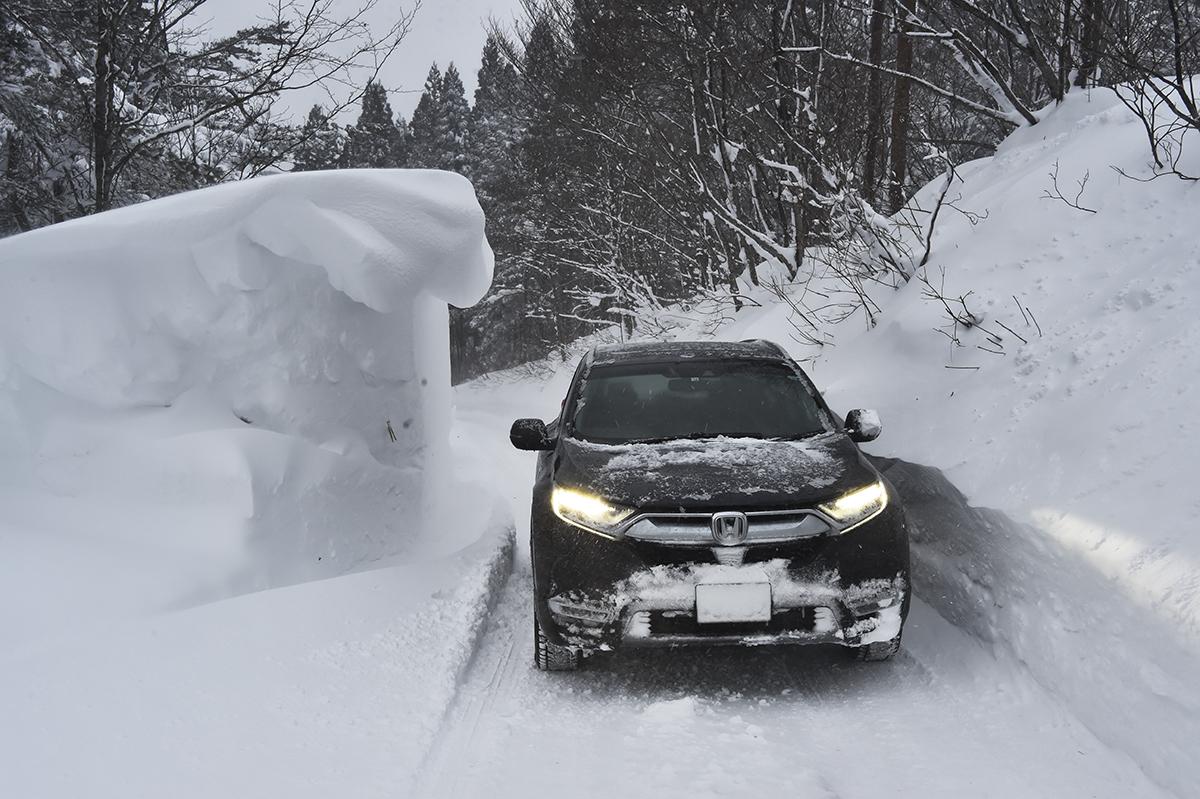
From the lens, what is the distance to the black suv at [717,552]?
357 cm

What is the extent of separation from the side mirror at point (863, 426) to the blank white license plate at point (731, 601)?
1414 millimetres

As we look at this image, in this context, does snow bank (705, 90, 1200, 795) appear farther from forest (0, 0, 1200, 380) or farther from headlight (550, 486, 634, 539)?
headlight (550, 486, 634, 539)

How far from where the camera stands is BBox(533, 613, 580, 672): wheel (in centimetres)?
392

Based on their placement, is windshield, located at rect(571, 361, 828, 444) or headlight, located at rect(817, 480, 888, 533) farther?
windshield, located at rect(571, 361, 828, 444)

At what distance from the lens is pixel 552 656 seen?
13.0ft

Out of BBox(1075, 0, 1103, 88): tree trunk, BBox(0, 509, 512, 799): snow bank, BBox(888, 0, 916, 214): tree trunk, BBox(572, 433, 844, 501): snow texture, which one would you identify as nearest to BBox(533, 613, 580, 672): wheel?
BBox(0, 509, 512, 799): snow bank

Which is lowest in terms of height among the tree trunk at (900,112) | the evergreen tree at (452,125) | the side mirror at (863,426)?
the side mirror at (863,426)

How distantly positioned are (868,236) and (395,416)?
4.95m

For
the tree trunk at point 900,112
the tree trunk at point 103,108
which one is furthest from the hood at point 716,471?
the tree trunk at point 900,112

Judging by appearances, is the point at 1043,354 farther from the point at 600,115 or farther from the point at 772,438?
the point at 600,115

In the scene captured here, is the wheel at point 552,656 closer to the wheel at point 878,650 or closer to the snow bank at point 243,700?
the snow bank at point 243,700

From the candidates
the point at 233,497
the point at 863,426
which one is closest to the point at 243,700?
the point at 233,497

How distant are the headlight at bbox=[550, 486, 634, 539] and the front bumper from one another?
1.9 inches

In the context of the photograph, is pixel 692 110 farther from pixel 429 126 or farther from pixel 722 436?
pixel 429 126
